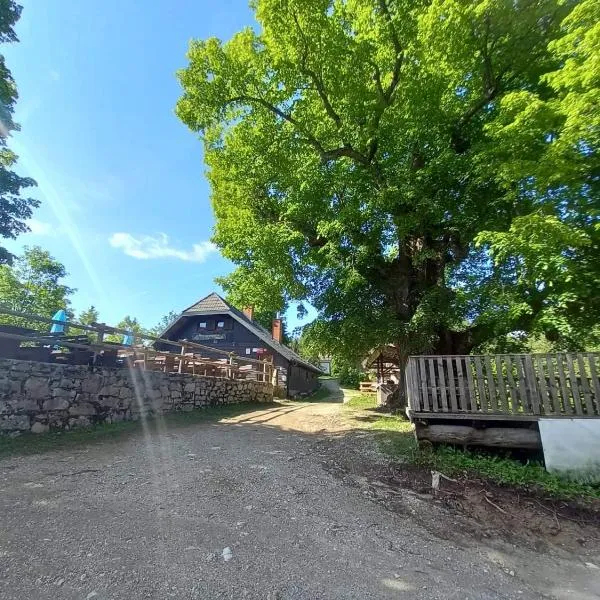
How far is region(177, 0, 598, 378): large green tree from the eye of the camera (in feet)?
24.3

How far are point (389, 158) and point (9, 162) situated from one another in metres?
14.4

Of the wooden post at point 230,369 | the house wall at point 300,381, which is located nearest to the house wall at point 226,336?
the house wall at point 300,381

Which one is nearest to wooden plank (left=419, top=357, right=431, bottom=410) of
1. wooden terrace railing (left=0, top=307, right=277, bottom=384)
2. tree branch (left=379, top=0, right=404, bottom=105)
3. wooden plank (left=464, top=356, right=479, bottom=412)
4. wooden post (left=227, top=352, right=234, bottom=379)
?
wooden plank (left=464, top=356, right=479, bottom=412)

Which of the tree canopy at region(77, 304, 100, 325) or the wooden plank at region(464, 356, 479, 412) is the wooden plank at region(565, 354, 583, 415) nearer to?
the wooden plank at region(464, 356, 479, 412)

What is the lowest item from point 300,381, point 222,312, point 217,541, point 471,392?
point 217,541

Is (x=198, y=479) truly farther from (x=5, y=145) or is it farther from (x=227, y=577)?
(x=5, y=145)

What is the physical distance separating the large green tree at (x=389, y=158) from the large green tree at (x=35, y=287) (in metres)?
23.9

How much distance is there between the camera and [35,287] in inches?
1121

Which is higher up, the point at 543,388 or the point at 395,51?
the point at 395,51

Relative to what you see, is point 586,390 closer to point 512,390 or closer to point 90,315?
point 512,390

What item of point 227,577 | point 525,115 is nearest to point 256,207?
point 525,115

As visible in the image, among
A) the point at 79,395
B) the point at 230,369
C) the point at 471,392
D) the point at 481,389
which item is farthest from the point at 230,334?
the point at 481,389

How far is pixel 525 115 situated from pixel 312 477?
729cm

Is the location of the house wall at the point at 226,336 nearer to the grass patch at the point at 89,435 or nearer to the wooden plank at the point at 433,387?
the grass patch at the point at 89,435
